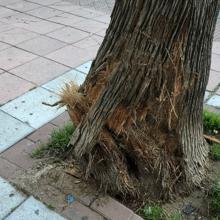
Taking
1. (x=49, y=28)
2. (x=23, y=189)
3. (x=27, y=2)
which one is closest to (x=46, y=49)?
(x=49, y=28)

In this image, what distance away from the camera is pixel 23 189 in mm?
2779

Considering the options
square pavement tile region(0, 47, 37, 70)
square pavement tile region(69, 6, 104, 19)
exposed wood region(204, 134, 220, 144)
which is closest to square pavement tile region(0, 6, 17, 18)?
square pavement tile region(69, 6, 104, 19)

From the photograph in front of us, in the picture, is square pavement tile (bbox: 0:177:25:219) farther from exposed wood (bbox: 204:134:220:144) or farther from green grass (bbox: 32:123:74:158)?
exposed wood (bbox: 204:134:220:144)

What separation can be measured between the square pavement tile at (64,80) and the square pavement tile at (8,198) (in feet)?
4.77

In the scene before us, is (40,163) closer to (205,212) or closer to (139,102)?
(139,102)

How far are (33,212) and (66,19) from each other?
13.2ft

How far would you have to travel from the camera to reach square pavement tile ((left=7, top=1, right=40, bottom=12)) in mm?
6346

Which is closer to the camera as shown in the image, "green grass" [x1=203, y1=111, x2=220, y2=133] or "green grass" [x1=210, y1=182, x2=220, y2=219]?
"green grass" [x1=210, y1=182, x2=220, y2=219]

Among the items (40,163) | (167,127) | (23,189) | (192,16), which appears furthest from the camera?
(40,163)

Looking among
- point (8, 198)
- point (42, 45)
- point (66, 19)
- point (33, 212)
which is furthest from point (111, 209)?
point (66, 19)

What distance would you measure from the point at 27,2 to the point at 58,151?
4330 mm

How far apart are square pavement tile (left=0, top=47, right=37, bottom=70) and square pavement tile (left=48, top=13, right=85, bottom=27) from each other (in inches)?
47.7

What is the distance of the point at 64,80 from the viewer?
4.33 meters

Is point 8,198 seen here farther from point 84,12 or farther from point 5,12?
point 84,12
